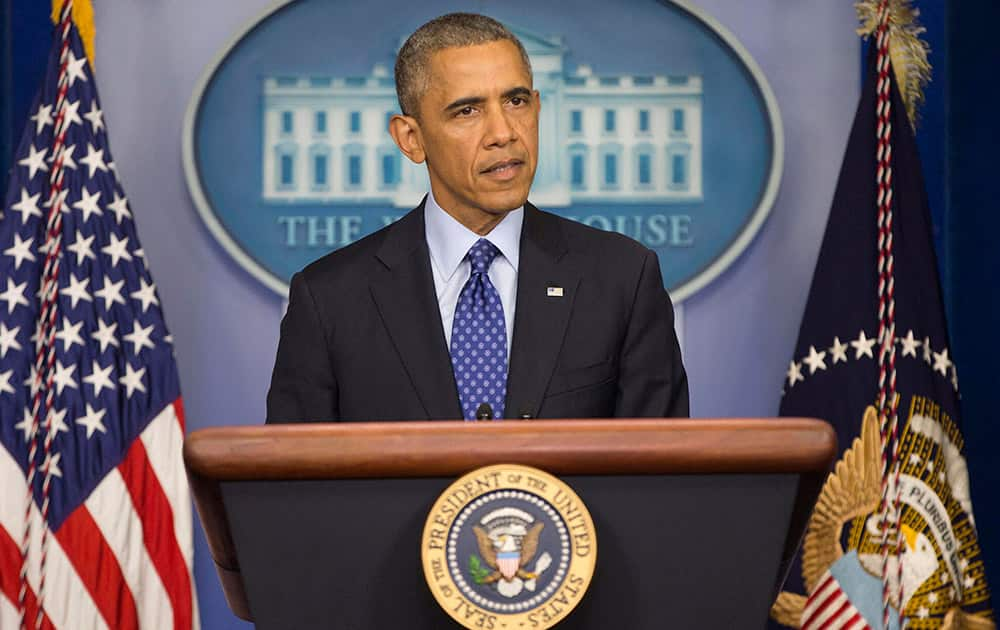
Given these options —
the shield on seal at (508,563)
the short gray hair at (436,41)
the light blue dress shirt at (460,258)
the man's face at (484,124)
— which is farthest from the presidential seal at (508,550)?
the short gray hair at (436,41)

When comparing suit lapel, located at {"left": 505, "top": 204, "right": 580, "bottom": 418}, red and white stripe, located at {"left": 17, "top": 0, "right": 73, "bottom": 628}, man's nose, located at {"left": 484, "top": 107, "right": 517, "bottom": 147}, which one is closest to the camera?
suit lapel, located at {"left": 505, "top": 204, "right": 580, "bottom": 418}

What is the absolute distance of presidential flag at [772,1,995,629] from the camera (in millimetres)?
3049

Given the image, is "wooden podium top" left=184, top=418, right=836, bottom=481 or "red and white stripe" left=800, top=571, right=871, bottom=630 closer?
"wooden podium top" left=184, top=418, right=836, bottom=481

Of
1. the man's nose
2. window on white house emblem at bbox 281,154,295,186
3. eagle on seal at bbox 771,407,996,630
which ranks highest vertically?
window on white house emblem at bbox 281,154,295,186

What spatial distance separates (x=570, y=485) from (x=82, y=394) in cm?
223

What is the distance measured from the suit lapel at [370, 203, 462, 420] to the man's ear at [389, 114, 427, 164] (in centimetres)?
14

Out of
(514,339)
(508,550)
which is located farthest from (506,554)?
(514,339)

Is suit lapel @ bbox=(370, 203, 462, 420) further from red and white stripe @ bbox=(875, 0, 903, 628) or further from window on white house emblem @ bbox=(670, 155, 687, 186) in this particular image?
window on white house emblem @ bbox=(670, 155, 687, 186)

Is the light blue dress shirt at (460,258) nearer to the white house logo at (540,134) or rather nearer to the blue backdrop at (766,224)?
the white house logo at (540,134)

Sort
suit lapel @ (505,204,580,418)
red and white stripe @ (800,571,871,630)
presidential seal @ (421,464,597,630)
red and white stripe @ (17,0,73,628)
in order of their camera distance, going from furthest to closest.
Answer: red and white stripe @ (800,571,871,630)
red and white stripe @ (17,0,73,628)
suit lapel @ (505,204,580,418)
presidential seal @ (421,464,597,630)

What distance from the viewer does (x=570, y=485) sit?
1149mm

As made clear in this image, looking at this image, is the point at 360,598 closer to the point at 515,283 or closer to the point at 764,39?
the point at 515,283

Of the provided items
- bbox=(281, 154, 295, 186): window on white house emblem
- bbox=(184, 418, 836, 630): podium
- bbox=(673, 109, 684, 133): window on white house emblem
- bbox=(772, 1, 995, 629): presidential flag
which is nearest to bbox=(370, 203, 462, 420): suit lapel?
bbox=(184, 418, 836, 630): podium

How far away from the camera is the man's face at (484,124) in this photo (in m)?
1.79
